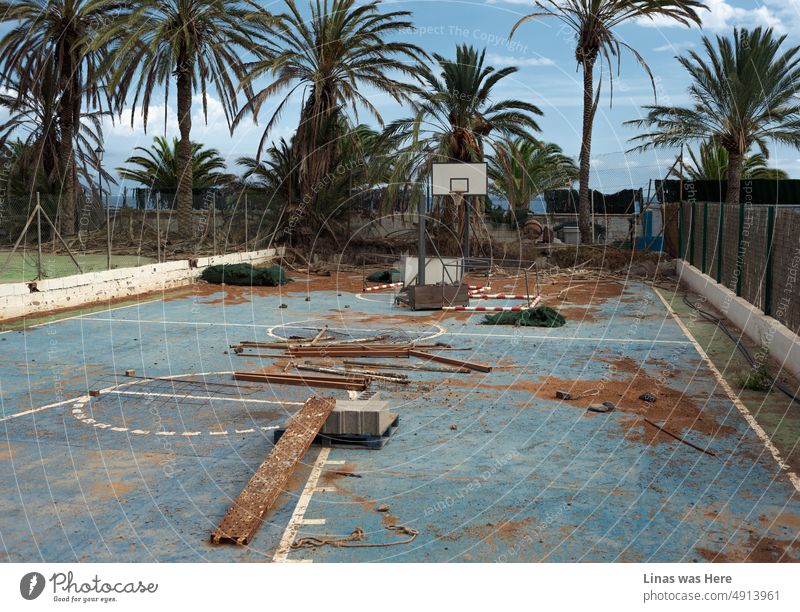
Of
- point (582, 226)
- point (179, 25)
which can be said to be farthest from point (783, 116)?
point (179, 25)

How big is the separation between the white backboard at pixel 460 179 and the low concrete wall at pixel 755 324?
7769 millimetres

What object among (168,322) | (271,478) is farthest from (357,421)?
(168,322)

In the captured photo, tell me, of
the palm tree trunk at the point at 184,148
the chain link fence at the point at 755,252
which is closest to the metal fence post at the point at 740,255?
the chain link fence at the point at 755,252

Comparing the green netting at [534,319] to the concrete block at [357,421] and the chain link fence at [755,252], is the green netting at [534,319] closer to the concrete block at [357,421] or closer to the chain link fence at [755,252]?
the chain link fence at [755,252]

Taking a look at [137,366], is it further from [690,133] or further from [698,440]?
[690,133]

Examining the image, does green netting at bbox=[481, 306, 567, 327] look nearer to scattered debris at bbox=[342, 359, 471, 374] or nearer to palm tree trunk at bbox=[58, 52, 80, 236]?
scattered debris at bbox=[342, 359, 471, 374]

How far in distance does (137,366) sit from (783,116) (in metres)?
25.3

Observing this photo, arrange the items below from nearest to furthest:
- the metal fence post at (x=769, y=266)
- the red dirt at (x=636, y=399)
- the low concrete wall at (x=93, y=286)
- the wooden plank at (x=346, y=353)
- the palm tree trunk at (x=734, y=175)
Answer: the red dirt at (x=636, y=399), the wooden plank at (x=346, y=353), the metal fence post at (x=769, y=266), the low concrete wall at (x=93, y=286), the palm tree trunk at (x=734, y=175)

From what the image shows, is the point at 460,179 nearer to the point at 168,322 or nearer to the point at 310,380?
the point at 168,322

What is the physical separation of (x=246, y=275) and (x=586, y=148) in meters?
14.7

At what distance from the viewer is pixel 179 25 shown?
89.5 ft

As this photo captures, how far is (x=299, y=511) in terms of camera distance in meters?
6.79

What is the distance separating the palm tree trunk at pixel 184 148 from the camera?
2907 cm

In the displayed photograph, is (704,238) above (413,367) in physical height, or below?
above
